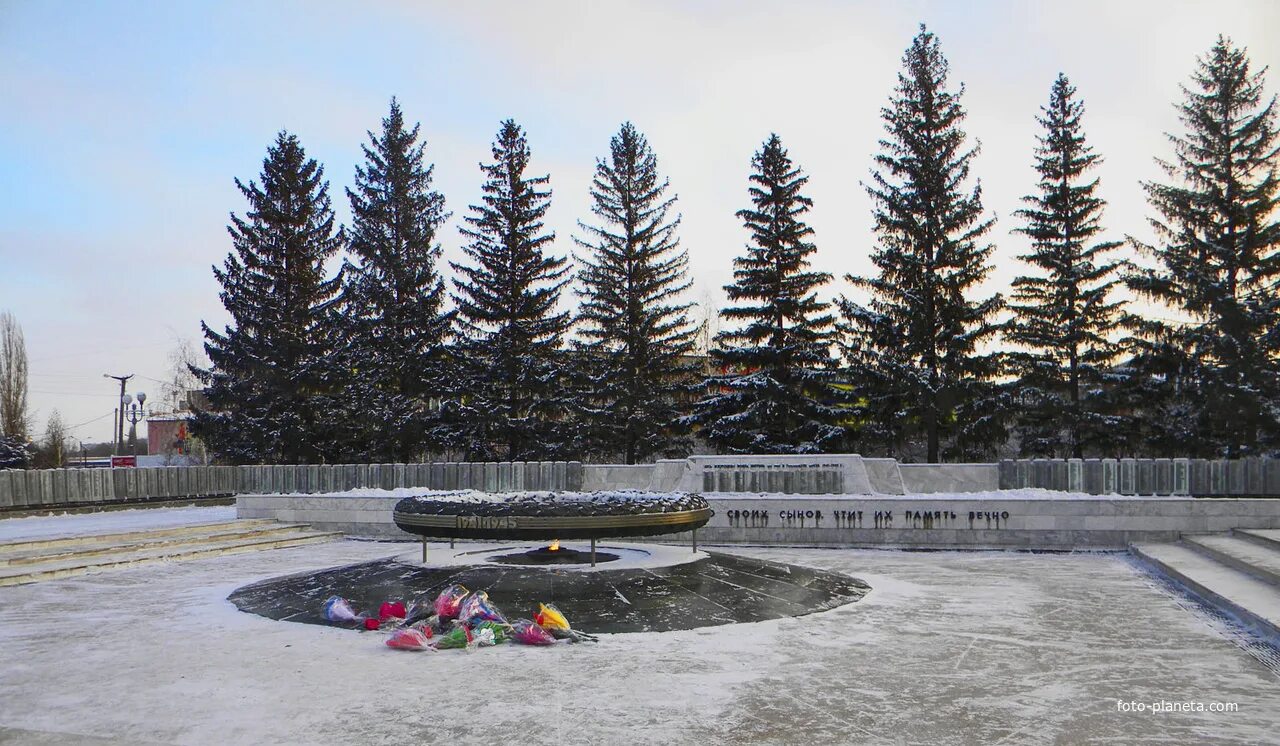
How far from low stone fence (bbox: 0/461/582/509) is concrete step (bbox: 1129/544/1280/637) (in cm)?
1016

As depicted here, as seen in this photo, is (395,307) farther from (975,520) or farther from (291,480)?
(975,520)

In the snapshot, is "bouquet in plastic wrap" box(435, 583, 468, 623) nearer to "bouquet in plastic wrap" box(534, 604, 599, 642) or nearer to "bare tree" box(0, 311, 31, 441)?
"bouquet in plastic wrap" box(534, 604, 599, 642)

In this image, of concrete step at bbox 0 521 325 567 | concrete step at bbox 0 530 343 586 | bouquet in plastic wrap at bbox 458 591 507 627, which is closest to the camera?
bouquet in plastic wrap at bbox 458 591 507 627

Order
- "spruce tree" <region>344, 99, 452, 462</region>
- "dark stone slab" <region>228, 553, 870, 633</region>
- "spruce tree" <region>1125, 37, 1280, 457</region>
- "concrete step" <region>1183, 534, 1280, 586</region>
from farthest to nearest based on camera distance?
1. "spruce tree" <region>344, 99, 452, 462</region>
2. "spruce tree" <region>1125, 37, 1280, 457</region>
3. "concrete step" <region>1183, 534, 1280, 586</region>
4. "dark stone slab" <region>228, 553, 870, 633</region>

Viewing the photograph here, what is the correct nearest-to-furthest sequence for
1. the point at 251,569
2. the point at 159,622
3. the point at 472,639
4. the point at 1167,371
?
the point at 472,639 < the point at 159,622 < the point at 251,569 < the point at 1167,371

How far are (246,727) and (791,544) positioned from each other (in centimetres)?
1096

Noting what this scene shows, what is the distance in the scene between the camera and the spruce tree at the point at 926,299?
28.6 metres

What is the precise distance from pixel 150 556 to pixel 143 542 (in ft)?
2.25

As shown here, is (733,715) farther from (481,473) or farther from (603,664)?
(481,473)

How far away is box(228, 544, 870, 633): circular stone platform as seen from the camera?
25.8 ft

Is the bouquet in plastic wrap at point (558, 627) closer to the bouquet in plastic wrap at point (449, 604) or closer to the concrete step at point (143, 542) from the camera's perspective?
the bouquet in plastic wrap at point (449, 604)

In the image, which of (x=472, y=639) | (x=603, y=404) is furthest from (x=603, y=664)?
(x=603, y=404)

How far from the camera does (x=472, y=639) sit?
678cm

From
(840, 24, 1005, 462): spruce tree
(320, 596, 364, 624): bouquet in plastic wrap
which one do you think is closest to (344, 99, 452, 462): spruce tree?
(840, 24, 1005, 462): spruce tree
